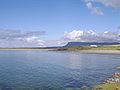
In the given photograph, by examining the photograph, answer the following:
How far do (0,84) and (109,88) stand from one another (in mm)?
23534

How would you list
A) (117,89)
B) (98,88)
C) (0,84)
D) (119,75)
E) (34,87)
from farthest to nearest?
(119,75) → (0,84) → (34,87) → (98,88) → (117,89)

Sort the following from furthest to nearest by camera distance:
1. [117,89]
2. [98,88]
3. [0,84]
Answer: [0,84]
[98,88]
[117,89]

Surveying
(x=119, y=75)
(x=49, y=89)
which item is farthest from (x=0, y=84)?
(x=119, y=75)

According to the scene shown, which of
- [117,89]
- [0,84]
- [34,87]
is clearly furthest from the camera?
[0,84]

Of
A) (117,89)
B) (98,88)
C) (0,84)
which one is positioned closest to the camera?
(117,89)

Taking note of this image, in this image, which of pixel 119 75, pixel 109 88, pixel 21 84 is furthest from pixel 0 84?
pixel 119 75

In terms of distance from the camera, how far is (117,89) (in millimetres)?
41781

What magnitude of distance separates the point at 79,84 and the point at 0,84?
17.4 m

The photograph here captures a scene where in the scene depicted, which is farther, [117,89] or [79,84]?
[79,84]

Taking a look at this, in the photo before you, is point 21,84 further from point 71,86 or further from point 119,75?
point 119,75

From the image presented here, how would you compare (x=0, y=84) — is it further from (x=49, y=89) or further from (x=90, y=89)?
(x=90, y=89)

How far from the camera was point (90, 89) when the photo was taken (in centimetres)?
4525

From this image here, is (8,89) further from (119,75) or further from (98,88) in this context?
(119,75)

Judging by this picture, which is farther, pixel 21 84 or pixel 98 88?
pixel 21 84
